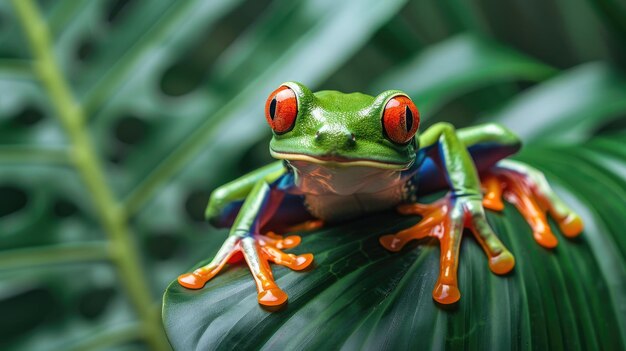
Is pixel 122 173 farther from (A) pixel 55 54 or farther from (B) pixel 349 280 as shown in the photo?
(B) pixel 349 280

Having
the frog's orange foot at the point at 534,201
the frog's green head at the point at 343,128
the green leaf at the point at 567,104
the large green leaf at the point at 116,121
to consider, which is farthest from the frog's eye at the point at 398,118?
the green leaf at the point at 567,104

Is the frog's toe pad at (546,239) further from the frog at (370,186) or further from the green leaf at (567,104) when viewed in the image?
the green leaf at (567,104)

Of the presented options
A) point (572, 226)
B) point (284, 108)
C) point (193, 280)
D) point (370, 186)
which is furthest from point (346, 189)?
point (572, 226)

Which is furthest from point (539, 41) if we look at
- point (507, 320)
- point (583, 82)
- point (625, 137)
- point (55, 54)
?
point (507, 320)

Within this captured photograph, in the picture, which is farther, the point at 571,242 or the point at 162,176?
the point at 162,176

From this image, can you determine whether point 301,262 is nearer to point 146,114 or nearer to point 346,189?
point 346,189
